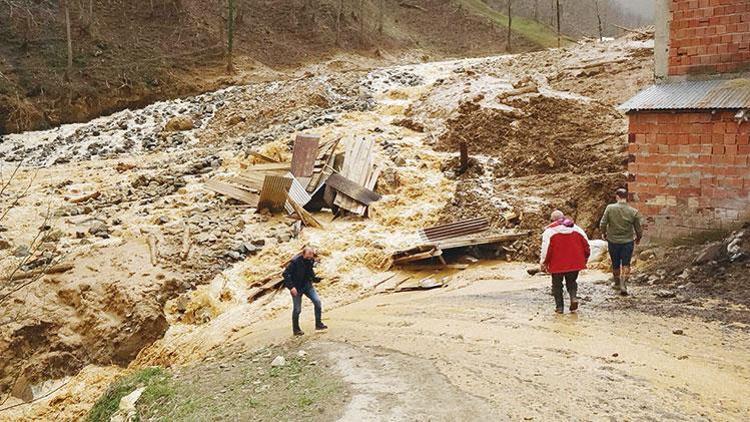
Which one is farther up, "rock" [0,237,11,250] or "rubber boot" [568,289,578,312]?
"rock" [0,237,11,250]

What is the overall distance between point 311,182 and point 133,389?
757 cm

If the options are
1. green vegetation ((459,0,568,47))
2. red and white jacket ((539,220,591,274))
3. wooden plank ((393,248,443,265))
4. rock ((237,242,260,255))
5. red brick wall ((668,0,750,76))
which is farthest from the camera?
green vegetation ((459,0,568,47))

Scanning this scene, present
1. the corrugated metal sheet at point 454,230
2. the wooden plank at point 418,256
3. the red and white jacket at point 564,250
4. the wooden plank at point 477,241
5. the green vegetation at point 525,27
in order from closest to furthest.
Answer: the red and white jacket at point 564,250
the wooden plank at point 418,256
the wooden plank at point 477,241
the corrugated metal sheet at point 454,230
the green vegetation at point 525,27

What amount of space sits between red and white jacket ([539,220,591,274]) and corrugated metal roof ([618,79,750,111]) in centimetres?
320

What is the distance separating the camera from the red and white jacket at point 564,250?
7.81 metres

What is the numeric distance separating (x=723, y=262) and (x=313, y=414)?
6.33 meters

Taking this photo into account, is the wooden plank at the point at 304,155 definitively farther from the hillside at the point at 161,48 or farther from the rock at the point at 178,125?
the rock at the point at 178,125

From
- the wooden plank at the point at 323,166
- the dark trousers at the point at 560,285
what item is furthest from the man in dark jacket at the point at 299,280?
the wooden plank at the point at 323,166

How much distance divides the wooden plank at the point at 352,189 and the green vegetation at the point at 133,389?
21.8 ft

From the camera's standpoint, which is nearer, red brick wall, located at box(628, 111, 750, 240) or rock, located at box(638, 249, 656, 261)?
red brick wall, located at box(628, 111, 750, 240)

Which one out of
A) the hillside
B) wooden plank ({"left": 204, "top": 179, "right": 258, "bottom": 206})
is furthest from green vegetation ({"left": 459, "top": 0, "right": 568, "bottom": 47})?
wooden plank ({"left": 204, "top": 179, "right": 258, "bottom": 206})

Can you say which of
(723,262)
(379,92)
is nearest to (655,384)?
(723,262)

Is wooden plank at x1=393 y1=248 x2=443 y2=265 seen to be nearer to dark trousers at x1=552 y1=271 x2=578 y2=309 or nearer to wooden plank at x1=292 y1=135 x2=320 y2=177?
dark trousers at x1=552 y1=271 x2=578 y2=309

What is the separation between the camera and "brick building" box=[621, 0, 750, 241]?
9.31 metres
